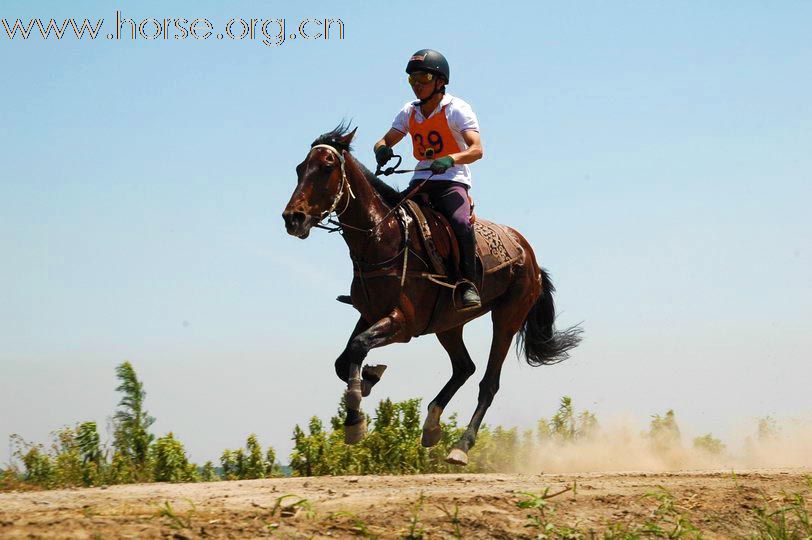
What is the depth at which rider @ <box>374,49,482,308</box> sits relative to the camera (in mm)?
10484

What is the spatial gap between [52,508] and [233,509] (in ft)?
3.81

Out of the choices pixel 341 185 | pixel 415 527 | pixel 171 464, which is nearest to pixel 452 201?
pixel 341 185

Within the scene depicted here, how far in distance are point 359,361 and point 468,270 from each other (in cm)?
183

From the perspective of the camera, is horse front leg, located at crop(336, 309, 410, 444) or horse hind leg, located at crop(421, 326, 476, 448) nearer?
horse front leg, located at crop(336, 309, 410, 444)

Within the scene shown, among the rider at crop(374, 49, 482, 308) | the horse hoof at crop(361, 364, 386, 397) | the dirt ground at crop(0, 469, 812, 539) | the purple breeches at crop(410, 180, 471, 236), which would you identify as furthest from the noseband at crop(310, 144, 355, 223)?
the dirt ground at crop(0, 469, 812, 539)

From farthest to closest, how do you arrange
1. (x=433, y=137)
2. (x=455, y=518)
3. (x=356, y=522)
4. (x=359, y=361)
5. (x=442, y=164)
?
(x=433, y=137)
(x=442, y=164)
(x=359, y=361)
(x=455, y=518)
(x=356, y=522)

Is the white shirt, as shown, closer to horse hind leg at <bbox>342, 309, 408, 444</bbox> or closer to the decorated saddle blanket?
the decorated saddle blanket

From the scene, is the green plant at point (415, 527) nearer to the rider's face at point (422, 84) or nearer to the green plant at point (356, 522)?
the green plant at point (356, 522)

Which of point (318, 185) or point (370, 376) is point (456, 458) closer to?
point (370, 376)

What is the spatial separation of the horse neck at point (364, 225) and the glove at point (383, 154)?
0.88 meters

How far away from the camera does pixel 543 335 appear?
13.0 metres

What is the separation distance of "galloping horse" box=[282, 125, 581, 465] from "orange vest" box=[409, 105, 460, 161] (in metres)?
0.67

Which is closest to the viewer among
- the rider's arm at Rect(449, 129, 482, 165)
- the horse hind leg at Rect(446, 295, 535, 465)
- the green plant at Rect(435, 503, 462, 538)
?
the green plant at Rect(435, 503, 462, 538)

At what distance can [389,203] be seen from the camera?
10.4 metres
